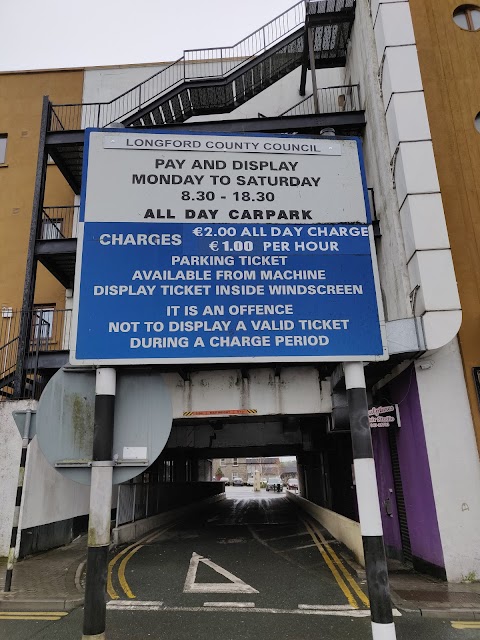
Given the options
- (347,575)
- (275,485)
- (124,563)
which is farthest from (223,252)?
(275,485)

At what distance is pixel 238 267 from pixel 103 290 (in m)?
1.76

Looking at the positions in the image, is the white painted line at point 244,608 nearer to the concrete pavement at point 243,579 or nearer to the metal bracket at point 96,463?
the concrete pavement at point 243,579

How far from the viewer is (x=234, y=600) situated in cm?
714

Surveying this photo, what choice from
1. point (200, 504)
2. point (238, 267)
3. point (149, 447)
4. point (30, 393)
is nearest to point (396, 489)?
point (238, 267)

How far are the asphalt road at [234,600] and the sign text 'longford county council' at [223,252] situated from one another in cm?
358

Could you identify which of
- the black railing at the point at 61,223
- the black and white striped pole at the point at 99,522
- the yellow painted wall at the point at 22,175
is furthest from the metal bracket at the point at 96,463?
the black railing at the point at 61,223

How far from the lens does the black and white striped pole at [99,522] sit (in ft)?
13.7

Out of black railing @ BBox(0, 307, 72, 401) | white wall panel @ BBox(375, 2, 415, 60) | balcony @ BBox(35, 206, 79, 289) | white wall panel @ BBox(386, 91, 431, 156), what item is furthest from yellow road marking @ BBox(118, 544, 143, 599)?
white wall panel @ BBox(375, 2, 415, 60)

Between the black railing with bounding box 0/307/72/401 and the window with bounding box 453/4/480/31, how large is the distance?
41.5 ft

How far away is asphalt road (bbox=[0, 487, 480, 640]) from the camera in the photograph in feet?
19.3

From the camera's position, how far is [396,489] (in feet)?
34.4

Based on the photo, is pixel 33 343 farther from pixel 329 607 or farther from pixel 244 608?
pixel 329 607

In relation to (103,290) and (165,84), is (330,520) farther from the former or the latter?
(165,84)

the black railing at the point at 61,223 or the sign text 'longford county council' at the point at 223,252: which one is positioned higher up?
the black railing at the point at 61,223
